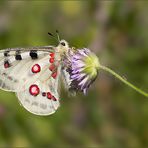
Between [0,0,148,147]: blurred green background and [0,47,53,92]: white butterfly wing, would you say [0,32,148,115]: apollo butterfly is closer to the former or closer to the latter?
[0,47,53,92]: white butterfly wing

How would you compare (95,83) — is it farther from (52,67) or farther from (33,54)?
(33,54)

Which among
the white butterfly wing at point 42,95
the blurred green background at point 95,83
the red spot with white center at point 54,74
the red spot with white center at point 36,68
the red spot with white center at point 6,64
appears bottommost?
the white butterfly wing at point 42,95

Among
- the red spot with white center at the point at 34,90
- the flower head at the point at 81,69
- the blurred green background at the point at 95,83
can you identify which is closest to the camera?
the flower head at the point at 81,69

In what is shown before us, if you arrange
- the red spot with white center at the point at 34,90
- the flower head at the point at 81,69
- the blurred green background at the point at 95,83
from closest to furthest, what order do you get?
the flower head at the point at 81,69 → the red spot with white center at the point at 34,90 → the blurred green background at the point at 95,83

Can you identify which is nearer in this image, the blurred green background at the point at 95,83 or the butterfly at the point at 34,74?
the butterfly at the point at 34,74

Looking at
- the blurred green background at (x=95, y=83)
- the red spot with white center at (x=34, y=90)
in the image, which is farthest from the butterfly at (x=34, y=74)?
the blurred green background at (x=95, y=83)

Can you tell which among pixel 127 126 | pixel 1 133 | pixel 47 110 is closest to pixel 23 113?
pixel 1 133

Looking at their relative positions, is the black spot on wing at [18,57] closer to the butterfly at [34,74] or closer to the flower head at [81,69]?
the butterfly at [34,74]

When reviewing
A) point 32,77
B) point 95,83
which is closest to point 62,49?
point 32,77
